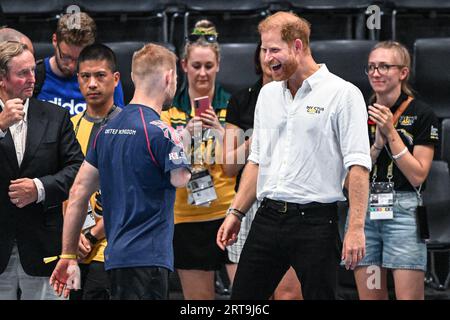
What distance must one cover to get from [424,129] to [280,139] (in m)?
1.23

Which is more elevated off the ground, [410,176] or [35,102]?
[35,102]

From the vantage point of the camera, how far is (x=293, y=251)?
3.82 m

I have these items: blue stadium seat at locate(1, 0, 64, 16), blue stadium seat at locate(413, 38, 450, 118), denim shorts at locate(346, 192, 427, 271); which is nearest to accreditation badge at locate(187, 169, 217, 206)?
denim shorts at locate(346, 192, 427, 271)

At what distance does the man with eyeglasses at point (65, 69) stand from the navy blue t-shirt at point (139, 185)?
1.55 m

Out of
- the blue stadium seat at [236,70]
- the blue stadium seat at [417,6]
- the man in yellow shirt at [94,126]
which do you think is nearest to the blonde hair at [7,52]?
the man in yellow shirt at [94,126]

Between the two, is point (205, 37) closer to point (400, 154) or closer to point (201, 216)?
point (201, 216)

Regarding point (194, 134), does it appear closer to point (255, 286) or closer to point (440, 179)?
point (255, 286)

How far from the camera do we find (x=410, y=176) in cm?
477

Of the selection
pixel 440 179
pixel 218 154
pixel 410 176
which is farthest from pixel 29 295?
pixel 440 179

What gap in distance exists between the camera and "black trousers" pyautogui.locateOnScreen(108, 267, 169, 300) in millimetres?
3529

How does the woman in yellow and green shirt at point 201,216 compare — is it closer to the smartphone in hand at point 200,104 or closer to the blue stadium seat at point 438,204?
the smartphone in hand at point 200,104

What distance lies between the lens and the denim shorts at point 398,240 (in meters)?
4.72

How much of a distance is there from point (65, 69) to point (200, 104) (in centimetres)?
88

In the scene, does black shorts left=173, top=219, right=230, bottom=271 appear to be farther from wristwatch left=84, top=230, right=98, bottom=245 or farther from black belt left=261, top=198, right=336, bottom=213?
black belt left=261, top=198, right=336, bottom=213
